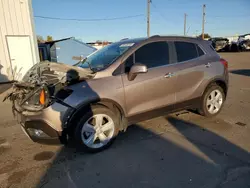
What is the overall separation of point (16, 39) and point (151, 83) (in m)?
9.16

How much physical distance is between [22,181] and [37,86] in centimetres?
128

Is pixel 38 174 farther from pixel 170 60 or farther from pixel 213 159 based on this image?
pixel 170 60

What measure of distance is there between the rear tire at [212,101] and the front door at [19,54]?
29.5ft

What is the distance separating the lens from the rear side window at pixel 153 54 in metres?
3.38

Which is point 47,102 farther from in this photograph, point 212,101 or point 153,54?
point 212,101

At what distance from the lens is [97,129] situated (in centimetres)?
305

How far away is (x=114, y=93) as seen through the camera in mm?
3027

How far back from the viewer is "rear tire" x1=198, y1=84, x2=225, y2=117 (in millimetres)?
4207

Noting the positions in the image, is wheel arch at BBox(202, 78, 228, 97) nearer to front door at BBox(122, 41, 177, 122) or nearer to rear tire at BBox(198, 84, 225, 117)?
rear tire at BBox(198, 84, 225, 117)

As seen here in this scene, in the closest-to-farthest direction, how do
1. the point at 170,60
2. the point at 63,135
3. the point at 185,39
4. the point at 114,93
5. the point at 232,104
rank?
the point at 63,135, the point at 114,93, the point at 170,60, the point at 185,39, the point at 232,104

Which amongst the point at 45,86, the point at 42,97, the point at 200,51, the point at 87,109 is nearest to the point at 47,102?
the point at 42,97

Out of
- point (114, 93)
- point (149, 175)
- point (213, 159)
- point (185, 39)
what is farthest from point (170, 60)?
point (149, 175)

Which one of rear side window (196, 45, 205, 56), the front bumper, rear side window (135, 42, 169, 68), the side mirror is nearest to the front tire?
the front bumper

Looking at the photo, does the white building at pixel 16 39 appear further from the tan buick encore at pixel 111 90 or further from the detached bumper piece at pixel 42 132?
the detached bumper piece at pixel 42 132
